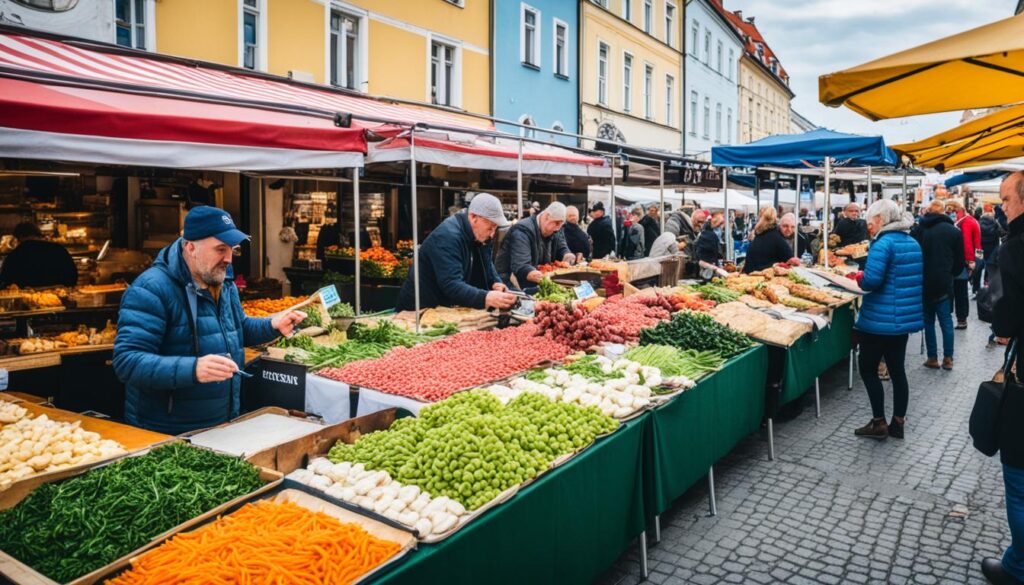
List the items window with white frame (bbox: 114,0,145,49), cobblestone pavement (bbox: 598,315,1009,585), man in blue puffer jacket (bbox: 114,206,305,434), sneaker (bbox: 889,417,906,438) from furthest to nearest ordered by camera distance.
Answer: window with white frame (bbox: 114,0,145,49)
sneaker (bbox: 889,417,906,438)
cobblestone pavement (bbox: 598,315,1009,585)
man in blue puffer jacket (bbox: 114,206,305,434)

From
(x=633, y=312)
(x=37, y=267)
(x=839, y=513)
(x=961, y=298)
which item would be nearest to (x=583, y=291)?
(x=633, y=312)

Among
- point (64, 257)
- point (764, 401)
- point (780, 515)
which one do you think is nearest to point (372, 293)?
point (64, 257)

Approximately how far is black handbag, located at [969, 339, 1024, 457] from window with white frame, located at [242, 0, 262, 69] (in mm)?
13051

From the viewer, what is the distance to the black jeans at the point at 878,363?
6.49 m

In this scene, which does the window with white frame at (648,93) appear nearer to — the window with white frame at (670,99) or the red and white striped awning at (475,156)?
the window with white frame at (670,99)

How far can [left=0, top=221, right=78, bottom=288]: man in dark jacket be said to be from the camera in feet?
24.4

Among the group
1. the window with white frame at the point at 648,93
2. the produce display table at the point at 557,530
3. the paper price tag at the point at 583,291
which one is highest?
the window with white frame at the point at 648,93

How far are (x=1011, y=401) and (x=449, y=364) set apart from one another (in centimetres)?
333

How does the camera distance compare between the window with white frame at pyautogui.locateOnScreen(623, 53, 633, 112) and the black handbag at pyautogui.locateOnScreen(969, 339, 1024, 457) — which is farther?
the window with white frame at pyautogui.locateOnScreen(623, 53, 633, 112)

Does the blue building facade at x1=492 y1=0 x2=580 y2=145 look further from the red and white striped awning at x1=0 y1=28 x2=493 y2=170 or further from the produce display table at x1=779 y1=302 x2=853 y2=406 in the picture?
the red and white striped awning at x1=0 y1=28 x2=493 y2=170

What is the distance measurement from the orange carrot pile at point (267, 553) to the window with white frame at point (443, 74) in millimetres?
16265

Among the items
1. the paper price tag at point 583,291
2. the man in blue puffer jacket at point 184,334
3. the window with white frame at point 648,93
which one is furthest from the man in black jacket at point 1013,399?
the window with white frame at point 648,93

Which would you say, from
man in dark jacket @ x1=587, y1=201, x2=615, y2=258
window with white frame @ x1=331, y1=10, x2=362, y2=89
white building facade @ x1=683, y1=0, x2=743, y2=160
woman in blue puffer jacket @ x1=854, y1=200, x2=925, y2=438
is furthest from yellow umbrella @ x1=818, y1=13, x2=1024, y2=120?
white building facade @ x1=683, y1=0, x2=743, y2=160

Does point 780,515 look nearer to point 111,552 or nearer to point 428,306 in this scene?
point 428,306
